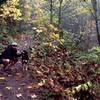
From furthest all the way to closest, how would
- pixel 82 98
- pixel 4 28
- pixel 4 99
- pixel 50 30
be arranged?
1. pixel 4 28
2. pixel 50 30
3. pixel 82 98
4. pixel 4 99

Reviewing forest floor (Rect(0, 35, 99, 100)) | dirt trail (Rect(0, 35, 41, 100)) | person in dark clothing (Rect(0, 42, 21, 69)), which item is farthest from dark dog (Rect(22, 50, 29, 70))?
person in dark clothing (Rect(0, 42, 21, 69))

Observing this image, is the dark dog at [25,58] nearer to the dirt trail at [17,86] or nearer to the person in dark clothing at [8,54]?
the dirt trail at [17,86]

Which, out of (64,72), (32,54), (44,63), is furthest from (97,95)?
(32,54)

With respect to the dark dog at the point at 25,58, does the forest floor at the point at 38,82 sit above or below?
below

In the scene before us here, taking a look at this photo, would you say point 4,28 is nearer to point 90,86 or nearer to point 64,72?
point 64,72

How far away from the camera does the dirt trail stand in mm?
10953

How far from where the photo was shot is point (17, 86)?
12.0 metres

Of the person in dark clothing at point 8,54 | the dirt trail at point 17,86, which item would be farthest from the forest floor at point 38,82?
the person in dark clothing at point 8,54

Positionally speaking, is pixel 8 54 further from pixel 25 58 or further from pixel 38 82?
pixel 38 82

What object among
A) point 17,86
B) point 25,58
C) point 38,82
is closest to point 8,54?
point 25,58

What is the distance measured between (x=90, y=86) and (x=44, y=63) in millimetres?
3551

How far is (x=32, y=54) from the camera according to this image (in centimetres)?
1741

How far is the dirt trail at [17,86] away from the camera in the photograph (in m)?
11.0

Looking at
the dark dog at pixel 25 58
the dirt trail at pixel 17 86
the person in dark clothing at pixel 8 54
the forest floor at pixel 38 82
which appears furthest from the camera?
the dark dog at pixel 25 58
